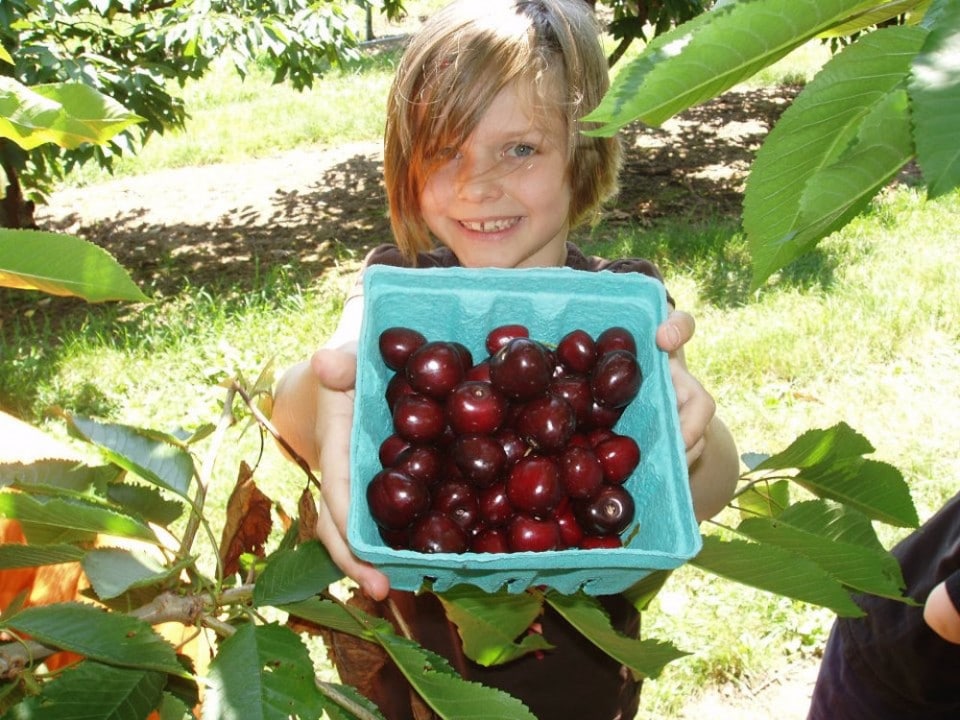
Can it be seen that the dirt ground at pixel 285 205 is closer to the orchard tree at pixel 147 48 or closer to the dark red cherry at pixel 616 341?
the orchard tree at pixel 147 48

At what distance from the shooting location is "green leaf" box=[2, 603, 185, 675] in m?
0.92

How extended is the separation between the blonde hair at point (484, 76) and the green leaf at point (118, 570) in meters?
0.95

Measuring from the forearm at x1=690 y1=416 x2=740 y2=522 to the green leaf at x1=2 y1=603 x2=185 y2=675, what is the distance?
841 mm

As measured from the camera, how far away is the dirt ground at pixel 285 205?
585cm

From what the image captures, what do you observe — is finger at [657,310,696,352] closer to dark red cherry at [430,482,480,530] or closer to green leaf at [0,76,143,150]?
dark red cherry at [430,482,480,530]

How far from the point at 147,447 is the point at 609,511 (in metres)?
0.65

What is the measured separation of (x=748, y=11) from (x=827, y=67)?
7 cm

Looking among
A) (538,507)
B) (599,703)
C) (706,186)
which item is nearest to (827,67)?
(538,507)

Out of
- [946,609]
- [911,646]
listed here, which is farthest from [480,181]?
[911,646]

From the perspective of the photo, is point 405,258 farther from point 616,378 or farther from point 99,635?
point 99,635

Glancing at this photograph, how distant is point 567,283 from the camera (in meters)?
1.26

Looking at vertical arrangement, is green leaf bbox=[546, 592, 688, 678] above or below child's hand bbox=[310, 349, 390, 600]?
below

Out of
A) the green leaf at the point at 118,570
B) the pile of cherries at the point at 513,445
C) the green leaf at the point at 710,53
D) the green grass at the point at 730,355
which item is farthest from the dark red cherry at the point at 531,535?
the green grass at the point at 730,355

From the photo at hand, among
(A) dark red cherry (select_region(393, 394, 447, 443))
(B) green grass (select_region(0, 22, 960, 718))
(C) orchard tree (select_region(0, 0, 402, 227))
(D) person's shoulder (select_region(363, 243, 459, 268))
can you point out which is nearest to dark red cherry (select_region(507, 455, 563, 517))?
(A) dark red cherry (select_region(393, 394, 447, 443))
